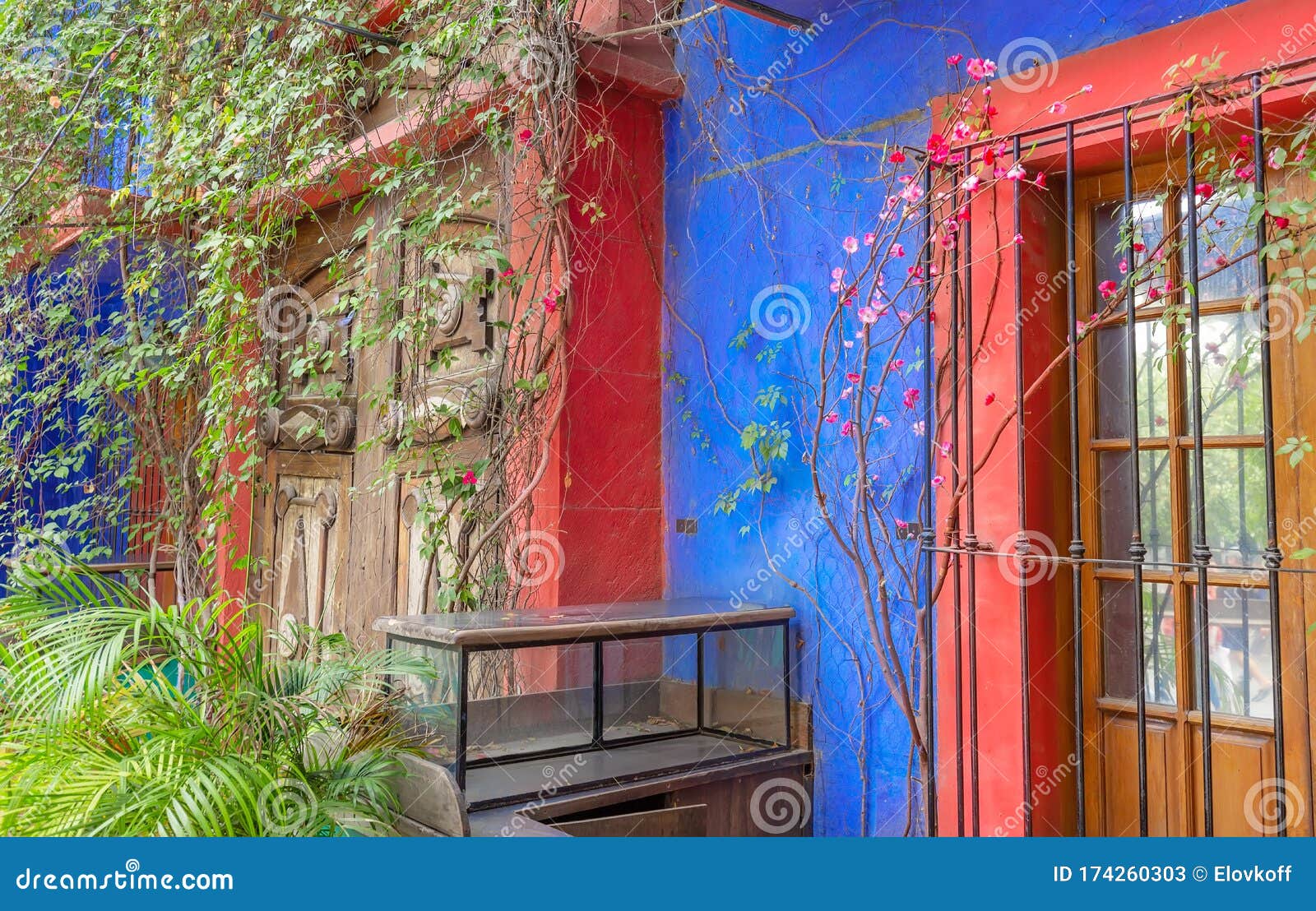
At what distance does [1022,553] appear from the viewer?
252cm

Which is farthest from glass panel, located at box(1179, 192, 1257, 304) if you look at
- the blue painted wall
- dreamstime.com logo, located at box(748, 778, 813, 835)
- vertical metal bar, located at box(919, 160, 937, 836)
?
dreamstime.com logo, located at box(748, 778, 813, 835)

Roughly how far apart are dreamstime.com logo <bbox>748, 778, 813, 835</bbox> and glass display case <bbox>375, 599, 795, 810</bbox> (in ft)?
0.41

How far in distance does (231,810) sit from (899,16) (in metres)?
2.90

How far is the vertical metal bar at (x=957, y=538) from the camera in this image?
264cm

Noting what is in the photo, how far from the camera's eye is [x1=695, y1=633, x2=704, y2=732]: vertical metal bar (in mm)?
3443

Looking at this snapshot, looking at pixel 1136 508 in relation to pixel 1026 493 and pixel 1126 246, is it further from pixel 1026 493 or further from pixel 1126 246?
pixel 1126 246

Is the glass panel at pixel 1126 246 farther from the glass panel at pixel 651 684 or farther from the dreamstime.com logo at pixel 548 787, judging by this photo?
the dreamstime.com logo at pixel 548 787

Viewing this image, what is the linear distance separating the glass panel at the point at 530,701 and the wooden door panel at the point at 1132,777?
1.57m

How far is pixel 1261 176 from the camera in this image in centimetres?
212

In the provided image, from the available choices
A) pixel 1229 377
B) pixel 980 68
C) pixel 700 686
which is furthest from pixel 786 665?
pixel 980 68

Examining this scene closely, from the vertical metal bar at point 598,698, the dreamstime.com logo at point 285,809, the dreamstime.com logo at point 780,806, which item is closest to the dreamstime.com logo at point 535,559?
the vertical metal bar at point 598,698

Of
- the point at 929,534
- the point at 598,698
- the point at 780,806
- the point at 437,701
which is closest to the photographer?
the point at 929,534

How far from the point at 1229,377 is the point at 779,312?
4.47ft

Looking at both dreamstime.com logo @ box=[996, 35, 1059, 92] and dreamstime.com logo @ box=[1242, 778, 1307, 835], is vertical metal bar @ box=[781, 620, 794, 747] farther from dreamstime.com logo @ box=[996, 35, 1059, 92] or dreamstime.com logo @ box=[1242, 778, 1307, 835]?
dreamstime.com logo @ box=[996, 35, 1059, 92]
